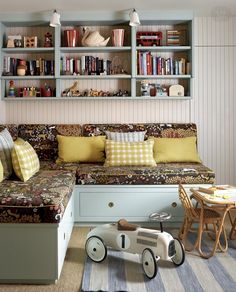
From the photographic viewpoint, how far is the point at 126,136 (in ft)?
13.9

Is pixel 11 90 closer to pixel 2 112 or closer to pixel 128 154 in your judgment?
pixel 2 112

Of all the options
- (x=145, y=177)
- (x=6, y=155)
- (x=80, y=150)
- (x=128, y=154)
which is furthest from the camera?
(x=80, y=150)

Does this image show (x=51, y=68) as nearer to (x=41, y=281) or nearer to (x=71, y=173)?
(x=71, y=173)

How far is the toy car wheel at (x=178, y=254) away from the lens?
2715 millimetres

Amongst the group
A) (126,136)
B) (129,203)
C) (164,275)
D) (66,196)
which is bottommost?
(164,275)

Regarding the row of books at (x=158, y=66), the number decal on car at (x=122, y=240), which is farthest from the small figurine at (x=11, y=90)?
the number decal on car at (x=122, y=240)

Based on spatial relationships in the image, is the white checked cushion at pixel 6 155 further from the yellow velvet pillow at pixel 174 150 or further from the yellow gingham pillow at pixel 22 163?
the yellow velvet pillow at pixel 174 150

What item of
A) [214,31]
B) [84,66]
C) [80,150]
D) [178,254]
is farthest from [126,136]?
[178,254]

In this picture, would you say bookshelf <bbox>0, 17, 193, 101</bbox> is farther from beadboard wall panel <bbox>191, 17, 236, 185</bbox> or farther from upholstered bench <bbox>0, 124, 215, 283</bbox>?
upholstered bench <bbox>0, 124, 215, 283</bbox>

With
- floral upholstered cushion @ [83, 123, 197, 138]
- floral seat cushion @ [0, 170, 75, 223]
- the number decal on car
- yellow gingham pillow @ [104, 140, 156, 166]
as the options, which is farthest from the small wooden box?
the number decal on car

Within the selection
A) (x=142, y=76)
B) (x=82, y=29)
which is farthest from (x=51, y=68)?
(x=142, y=76)

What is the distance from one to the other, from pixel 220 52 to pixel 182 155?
136 cm

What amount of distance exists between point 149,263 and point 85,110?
8.04 ft

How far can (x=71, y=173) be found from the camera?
363cm
